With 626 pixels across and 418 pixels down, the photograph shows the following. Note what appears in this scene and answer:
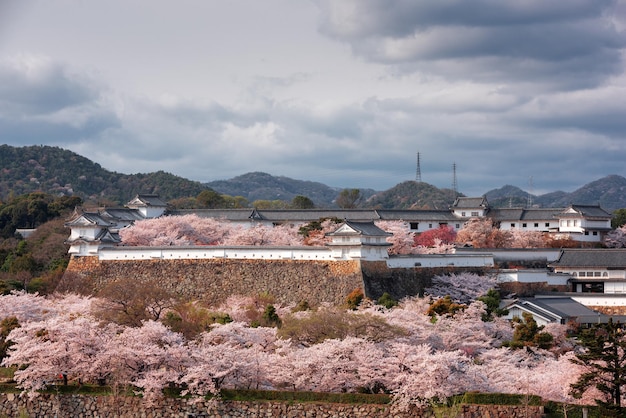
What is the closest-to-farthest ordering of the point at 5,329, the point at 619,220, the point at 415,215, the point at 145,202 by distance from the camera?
the point at 5,329, the point at 145,202, the point at 415,215, the point at 619,220

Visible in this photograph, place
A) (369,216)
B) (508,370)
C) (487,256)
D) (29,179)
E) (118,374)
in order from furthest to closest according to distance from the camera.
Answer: (29,179) → (369,216) → (487,256) → (508,370) → (118,374)

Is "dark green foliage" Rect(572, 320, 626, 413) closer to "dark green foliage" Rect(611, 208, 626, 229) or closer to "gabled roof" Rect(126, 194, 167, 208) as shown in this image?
"gabled roof" Rect(126, 194, 167, 208)

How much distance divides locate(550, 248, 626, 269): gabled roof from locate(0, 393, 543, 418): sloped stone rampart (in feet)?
66.0

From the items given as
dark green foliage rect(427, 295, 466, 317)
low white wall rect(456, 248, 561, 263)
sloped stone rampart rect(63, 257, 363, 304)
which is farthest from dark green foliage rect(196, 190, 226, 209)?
dark green foliage rect(427, 295, 466, 317)

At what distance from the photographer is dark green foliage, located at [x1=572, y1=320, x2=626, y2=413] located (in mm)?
24216

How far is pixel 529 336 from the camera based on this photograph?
3381cm

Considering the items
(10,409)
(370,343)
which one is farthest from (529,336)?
(10,409)

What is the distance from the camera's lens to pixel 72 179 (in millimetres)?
112625

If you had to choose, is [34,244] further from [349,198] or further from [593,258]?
[349,198]

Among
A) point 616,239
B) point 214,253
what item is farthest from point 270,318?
point 616,239

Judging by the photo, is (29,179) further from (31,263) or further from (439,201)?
(31,263)

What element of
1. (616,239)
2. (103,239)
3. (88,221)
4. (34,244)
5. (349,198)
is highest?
(349,198)

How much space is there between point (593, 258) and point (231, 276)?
51.6 feet

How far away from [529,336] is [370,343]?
29.3ft
